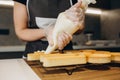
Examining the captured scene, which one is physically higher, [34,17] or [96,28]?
[34,17]

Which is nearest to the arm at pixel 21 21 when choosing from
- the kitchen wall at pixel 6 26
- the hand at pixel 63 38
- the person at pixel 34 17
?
the person at pixel 34 17

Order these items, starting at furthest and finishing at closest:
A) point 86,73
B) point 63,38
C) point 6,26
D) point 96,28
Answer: point 96,28, point 6,26, point 63,38, point 86,73

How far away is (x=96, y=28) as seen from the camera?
325cm

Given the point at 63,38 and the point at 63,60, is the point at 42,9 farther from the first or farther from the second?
the point at 63,60

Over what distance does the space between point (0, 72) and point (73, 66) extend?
21 centimetres

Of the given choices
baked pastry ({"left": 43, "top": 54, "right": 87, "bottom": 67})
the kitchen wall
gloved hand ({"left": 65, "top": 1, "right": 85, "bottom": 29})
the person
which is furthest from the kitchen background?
baked pastry ({"left": 43, "top": 54, "right": 87, "bottom": 67})

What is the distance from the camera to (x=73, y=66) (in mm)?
543

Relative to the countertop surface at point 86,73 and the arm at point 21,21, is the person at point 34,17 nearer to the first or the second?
the arm at point 21,21

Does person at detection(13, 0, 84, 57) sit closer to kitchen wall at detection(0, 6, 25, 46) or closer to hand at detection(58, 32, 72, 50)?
hand at detection(58, 32, 72, 50)

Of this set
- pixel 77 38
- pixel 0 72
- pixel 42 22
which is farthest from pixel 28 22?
pixel 77 38

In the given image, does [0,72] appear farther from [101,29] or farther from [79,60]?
[101,29]

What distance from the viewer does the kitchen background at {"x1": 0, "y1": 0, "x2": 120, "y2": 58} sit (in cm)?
248

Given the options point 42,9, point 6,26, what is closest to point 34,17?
point 42,9

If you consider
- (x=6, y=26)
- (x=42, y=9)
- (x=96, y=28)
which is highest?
(x=42, y=9)
